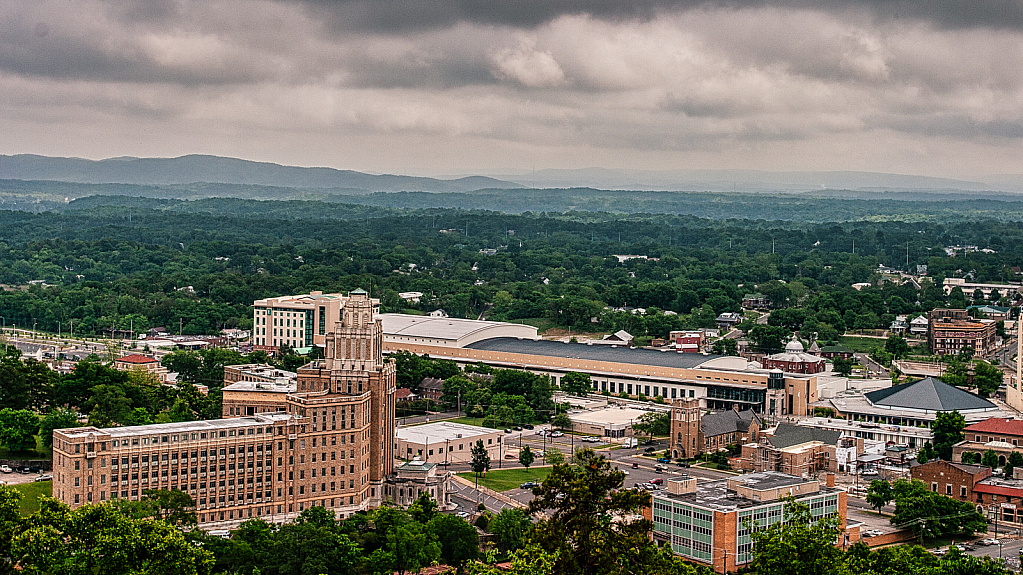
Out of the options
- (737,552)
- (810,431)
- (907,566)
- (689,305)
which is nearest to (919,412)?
(810,431)

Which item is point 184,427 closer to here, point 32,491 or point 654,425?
point 32,491

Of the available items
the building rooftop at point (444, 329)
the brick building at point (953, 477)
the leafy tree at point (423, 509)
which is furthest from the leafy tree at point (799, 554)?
the building rooftop at point (444, 329)

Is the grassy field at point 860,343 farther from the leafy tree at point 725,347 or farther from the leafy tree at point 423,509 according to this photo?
the leafy tree at point 423,509

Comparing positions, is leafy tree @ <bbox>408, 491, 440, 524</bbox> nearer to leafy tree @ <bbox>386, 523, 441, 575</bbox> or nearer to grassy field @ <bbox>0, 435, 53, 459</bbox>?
leafy tree @ <bbox>386, 523, 441, 575</bbox>

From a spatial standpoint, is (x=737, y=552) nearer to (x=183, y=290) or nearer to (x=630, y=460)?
(x=630, y=460)

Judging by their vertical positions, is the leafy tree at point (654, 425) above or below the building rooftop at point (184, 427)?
below

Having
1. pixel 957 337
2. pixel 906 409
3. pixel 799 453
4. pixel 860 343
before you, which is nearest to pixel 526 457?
pixel 799 453
